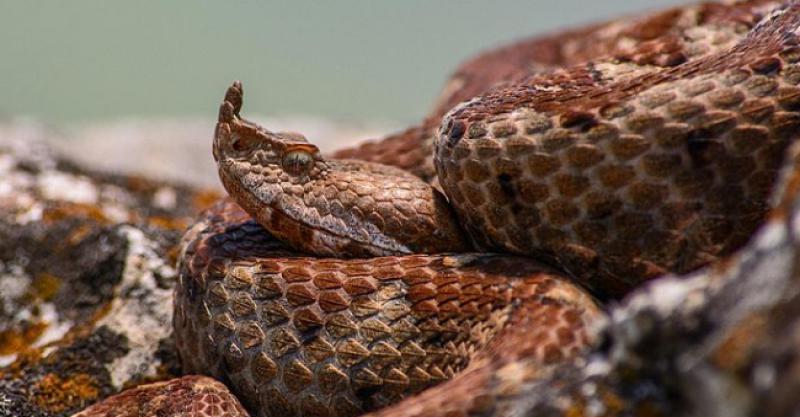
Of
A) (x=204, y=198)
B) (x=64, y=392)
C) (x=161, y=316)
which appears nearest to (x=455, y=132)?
(x=161, y=316)

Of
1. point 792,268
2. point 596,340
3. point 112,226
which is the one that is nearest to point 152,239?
point 112,226

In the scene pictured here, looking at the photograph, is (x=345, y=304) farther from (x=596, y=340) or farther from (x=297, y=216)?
(x=596, y=340)

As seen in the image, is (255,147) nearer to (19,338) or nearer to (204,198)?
(19,338)

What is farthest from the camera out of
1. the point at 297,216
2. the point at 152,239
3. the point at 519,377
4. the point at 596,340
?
the point at 152,239

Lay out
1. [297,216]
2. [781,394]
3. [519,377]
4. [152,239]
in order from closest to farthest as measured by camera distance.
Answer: [781,394]
[519,377]
[297,216]
[152,239]

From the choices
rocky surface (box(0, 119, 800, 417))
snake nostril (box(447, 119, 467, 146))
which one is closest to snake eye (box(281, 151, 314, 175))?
snake nostril (box(447, 119, 467, 146))
